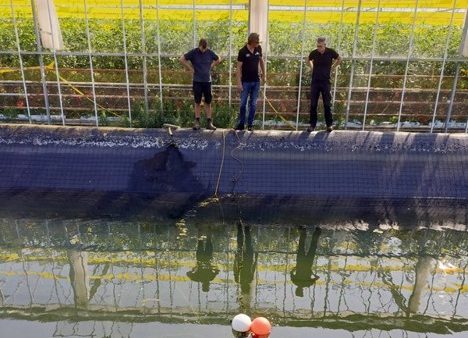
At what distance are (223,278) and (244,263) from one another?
38cm

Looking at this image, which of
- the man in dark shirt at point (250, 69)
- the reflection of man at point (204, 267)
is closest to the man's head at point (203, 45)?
the man in dark shirt at point (250, 69)

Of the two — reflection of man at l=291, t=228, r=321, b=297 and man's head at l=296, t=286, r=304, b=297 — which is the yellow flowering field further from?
man's head at l=296, t=286, r=304, b=297

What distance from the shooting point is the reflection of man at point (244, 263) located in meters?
4.75

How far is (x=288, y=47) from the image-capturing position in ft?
23.9

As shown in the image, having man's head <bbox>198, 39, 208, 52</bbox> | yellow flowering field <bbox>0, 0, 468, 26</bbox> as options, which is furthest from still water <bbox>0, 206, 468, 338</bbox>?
yellow flowering field <bbox>0, 0, 468, 26</bbox>

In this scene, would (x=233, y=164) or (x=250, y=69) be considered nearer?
(x=250, y=69)

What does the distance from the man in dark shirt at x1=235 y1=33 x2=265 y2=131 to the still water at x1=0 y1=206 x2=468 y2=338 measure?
176 cm

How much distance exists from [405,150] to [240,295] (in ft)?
11.1

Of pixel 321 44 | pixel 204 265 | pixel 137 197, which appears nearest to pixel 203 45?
pixel 321 44

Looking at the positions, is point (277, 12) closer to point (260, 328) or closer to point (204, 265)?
point (204, 265)

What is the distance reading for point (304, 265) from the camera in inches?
208

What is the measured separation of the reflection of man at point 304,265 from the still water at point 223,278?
0.04ft

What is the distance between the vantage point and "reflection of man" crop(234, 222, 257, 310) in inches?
187

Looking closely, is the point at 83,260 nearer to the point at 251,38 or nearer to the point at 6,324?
the point at 6,324
